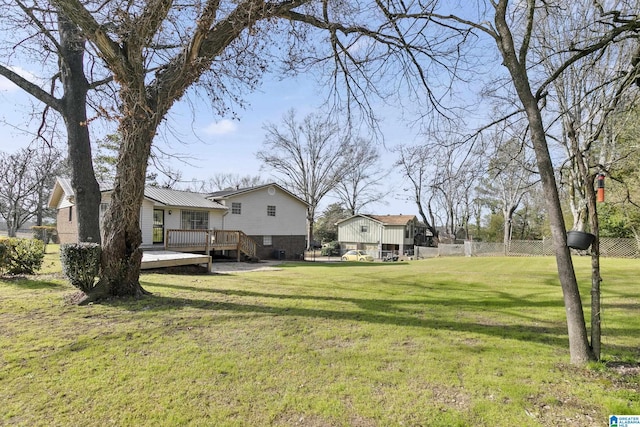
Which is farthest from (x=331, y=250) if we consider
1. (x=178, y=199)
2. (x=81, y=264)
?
(x=81, y=264)

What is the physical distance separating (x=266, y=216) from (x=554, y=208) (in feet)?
71.4

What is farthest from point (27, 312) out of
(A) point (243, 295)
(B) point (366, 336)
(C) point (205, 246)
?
(C) point (205, 246)

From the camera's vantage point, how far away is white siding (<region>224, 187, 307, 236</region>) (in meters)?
22.9

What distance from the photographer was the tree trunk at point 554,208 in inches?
134

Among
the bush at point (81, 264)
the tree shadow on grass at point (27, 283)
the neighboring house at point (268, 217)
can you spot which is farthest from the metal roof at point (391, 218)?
the bush at point (81, 264)

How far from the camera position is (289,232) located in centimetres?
2548

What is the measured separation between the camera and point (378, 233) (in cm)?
3847

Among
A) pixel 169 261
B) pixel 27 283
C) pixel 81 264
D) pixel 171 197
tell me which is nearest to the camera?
pixel 81 264

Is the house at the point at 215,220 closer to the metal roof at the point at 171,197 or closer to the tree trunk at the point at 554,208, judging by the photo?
the metal roof at the point at 171,197

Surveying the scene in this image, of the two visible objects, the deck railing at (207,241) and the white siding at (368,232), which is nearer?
the deck railing at (207,241)

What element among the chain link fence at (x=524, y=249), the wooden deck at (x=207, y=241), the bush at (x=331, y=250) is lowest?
the bush at (x=331, y=250)

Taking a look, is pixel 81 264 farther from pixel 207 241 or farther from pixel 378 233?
pixel 378 233

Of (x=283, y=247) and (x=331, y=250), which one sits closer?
(x=283, y=247)

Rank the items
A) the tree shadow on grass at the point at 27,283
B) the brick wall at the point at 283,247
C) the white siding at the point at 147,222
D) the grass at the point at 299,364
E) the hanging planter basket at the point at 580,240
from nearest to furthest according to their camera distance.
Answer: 1. the grass at the point at 299,364
2. the hanging planter basket at the point at 580,240
3. the tree shadow on grass at the point at 27,283
4. the white siding at the point at 147,222
5. the brick wall at the point at 283,247
